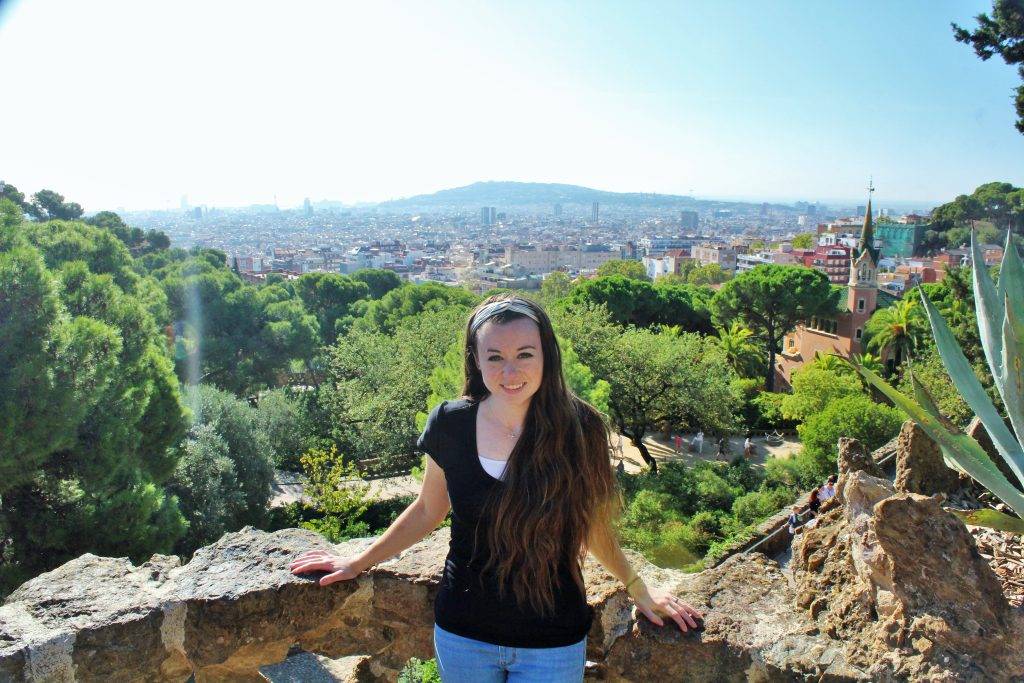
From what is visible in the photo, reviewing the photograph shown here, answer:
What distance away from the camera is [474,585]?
2000 mm

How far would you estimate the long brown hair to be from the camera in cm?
195

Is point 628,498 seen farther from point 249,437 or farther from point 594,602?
point 594,602

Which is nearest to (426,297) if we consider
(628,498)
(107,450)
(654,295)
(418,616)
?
(654,295)

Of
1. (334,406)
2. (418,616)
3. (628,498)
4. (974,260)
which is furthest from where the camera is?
(334,406)

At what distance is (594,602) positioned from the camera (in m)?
2.38

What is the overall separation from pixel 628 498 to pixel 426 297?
59.2 feet

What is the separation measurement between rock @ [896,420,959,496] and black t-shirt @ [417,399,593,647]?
251cm

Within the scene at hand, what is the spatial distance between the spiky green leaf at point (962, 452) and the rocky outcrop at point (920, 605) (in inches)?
13.8

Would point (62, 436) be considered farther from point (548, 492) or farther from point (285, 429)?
point (285, 429)

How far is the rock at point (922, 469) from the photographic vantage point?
374 centimetres

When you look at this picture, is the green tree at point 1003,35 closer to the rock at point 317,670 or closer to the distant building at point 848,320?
the rock at point 317,670

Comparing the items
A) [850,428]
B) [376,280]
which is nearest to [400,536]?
[850,428]

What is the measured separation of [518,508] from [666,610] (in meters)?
0.64

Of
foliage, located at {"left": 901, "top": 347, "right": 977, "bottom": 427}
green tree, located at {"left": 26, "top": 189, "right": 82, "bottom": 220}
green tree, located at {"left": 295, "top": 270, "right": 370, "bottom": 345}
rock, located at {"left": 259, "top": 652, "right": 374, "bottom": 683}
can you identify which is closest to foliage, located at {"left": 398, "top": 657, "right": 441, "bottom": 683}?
rock, located at {"left": 259, "top": 652, "right": 374, "bottom": 683}
